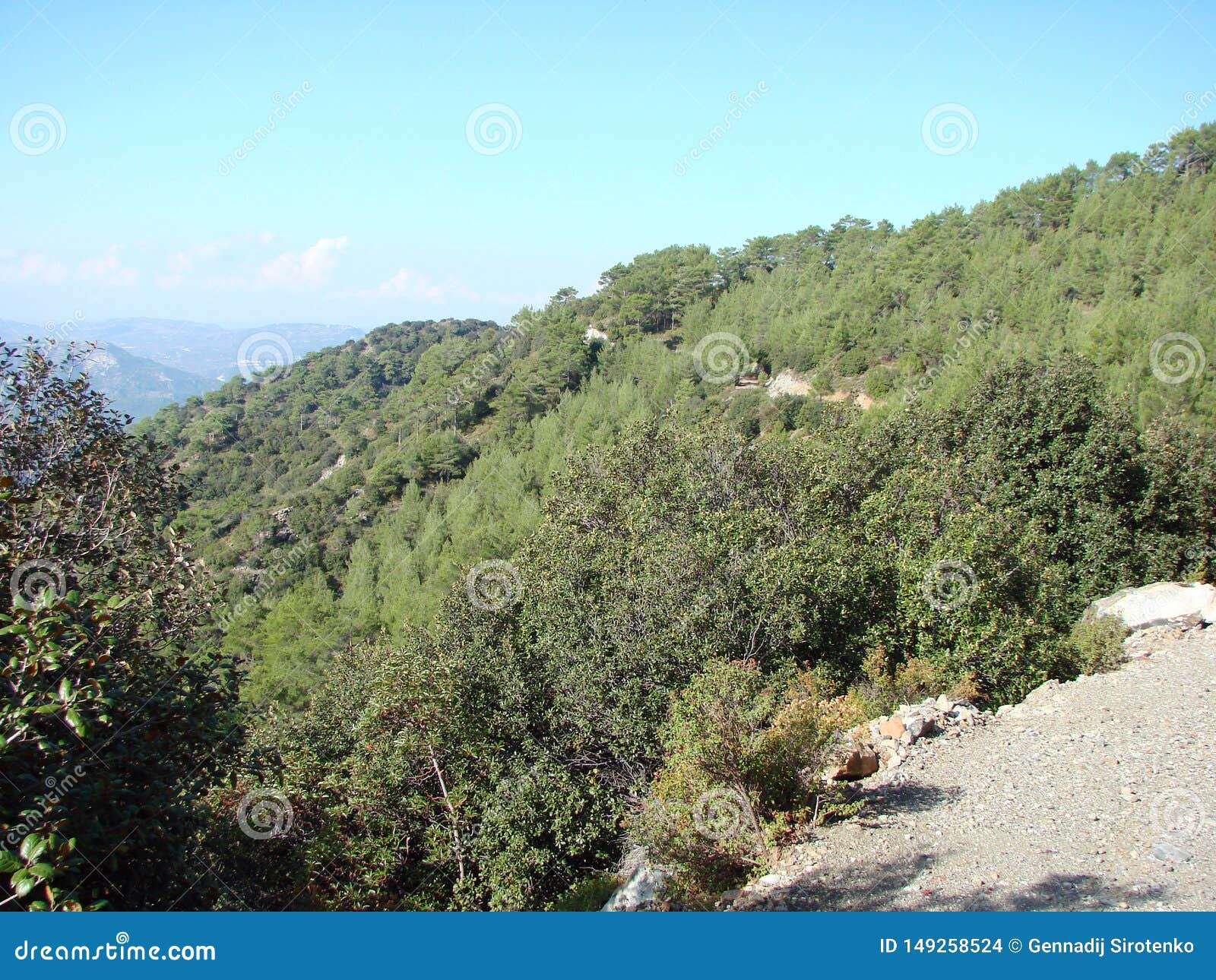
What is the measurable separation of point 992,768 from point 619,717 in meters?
5.24

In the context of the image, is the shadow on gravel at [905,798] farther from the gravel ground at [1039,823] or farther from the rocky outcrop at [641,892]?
the rocky outcrop at [641,892]

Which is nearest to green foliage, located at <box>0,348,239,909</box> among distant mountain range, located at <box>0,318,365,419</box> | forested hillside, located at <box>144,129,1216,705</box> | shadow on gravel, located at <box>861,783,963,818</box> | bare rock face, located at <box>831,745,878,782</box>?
bare rock face, located at <box>831,745,878,782</box>

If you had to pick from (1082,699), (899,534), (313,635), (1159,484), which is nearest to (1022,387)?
(1159,484)

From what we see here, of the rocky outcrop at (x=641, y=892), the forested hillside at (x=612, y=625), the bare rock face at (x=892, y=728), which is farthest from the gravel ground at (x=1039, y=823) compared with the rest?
the rocky outcrop at (x=641, y=892)

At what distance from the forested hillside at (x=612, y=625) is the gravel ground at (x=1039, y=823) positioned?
795 mm

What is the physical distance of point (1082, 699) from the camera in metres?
11.9

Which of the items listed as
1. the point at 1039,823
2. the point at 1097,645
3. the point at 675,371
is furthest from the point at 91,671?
the point at 675,371

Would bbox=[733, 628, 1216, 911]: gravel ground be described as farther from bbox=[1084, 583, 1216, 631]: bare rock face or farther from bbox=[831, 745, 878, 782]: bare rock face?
bbox=[1084, 583, 1216, 631]: bare rock face

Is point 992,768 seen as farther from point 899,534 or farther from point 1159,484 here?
point 1159,484

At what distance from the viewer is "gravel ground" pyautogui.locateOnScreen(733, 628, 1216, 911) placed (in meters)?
6.53

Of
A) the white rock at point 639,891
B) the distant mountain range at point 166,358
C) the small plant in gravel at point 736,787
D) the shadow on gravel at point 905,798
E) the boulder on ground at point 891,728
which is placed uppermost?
the distant mountain range at point 166,358

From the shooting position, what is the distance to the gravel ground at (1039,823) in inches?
257

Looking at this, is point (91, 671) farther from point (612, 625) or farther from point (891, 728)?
point (891, 728)

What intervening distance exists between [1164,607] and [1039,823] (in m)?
11.2
